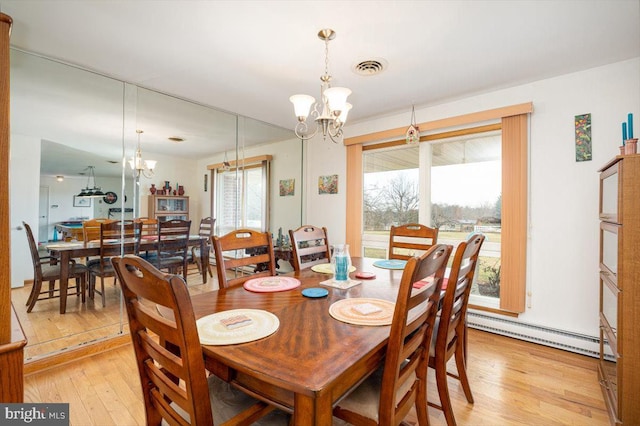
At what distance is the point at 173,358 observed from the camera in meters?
0.84

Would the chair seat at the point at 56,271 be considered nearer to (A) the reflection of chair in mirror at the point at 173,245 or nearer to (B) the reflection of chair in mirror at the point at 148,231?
(B) the reflection of chair in mirror at the point at 148,231

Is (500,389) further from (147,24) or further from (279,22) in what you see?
(147,24)

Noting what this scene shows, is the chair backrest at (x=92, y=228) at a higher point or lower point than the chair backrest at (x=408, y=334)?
higher

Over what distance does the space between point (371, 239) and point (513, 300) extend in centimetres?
157

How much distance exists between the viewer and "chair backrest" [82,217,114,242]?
2.49m

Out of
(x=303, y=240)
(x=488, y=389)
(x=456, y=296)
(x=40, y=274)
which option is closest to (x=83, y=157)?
(x=40, y=274)

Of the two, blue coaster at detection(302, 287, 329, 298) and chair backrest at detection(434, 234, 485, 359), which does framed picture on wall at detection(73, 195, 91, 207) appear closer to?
blue coaster at detection(302, 287, 329, 298)

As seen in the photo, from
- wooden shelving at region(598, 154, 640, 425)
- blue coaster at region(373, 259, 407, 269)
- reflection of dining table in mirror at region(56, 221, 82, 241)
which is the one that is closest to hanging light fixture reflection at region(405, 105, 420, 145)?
blue coaster at region(373, 259, 407, 269)

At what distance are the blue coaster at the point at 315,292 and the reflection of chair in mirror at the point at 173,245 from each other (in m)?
1.98

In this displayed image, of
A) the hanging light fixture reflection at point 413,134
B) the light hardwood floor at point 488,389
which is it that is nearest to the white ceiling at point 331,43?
the hanging light fixture reflection at point 413,134

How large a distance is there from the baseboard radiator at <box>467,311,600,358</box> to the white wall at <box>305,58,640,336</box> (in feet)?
0.17

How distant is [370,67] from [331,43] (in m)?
0.45

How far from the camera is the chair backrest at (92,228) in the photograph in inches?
98.1

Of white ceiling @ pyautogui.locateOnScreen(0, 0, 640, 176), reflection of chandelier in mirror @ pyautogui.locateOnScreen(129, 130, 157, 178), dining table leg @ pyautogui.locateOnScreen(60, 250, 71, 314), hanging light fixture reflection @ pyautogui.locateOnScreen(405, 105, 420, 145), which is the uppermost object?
white ceiling @ pyautogui.locateOnScreen(0, 0, 640, 176)
